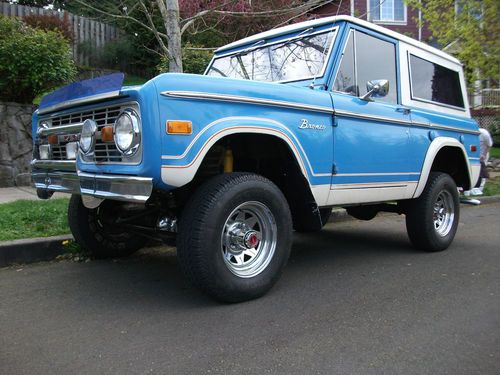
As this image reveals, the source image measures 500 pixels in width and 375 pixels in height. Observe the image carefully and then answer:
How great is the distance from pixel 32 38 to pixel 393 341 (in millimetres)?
7856

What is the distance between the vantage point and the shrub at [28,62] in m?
8.05

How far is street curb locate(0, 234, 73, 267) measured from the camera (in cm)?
463

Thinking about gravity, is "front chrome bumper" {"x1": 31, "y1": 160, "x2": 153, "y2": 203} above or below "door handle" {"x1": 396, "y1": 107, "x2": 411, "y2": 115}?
Result: below

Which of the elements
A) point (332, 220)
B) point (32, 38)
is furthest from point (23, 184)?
point (332, 220)

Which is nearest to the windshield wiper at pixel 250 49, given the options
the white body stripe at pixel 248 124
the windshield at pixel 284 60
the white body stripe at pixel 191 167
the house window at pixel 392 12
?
the windshield at pixel 284 60

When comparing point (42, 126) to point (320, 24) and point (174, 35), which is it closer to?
point (320, 24)

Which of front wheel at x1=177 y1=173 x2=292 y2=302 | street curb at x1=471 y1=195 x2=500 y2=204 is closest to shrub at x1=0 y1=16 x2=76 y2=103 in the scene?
front wheel at x1=177 y1=173 x2=292 y2=302

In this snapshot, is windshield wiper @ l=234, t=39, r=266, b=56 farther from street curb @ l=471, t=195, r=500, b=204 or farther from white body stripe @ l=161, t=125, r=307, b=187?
street curb @ l=471, t=195, r=500, b=204

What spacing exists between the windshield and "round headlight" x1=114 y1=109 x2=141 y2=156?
1.84 meters

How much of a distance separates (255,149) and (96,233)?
1.82 metres

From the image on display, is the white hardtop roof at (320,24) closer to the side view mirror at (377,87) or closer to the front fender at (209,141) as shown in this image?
the side view mirror at (377,87)

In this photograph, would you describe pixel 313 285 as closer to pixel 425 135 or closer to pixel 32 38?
pixel 425 135

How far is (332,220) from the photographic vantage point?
24.1 feet

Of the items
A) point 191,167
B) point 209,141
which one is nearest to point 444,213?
point 209,141
